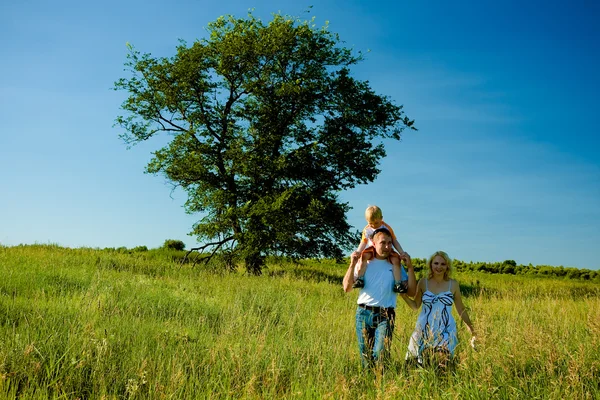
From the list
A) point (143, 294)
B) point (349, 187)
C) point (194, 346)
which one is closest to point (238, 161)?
point (349, 187)

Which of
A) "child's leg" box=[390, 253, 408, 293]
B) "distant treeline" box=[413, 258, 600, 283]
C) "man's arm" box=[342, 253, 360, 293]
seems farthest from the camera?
"distant treeline" box=[413, 258, 600, 283]

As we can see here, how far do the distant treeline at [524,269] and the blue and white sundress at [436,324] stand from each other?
20.8m

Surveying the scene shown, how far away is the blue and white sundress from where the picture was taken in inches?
203

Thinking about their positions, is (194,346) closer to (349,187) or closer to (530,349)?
(530,349)

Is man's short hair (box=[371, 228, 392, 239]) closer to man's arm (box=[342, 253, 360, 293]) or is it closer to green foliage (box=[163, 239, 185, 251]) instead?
man's arm (box=[342, 253, 360, 293])

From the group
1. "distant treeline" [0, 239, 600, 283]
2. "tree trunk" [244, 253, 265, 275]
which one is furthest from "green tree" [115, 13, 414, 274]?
"distant treeline" [0, 239, 600, 283]

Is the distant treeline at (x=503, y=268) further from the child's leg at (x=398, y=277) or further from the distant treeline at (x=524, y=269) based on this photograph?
the child's leg at (x=398, y=277)

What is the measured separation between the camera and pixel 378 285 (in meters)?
5.29

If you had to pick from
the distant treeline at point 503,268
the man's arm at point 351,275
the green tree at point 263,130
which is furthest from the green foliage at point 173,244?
the man's arm at point 351,275

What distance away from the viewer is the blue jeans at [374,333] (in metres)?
5.17

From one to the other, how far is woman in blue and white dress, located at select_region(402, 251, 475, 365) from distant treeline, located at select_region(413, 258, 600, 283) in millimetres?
20673

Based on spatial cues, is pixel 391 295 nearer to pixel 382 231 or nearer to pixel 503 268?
pixel 382 231

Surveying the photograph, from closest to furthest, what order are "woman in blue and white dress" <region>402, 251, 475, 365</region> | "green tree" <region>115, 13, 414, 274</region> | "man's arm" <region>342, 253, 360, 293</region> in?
"woman in blue and white dress" <region>402, 251, 475, 365</region>
"man's arm" <region>342, 253, 360, 293</region>
"green tree" <region>115, 13, 414, 274</region>

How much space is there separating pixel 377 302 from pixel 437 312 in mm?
641
